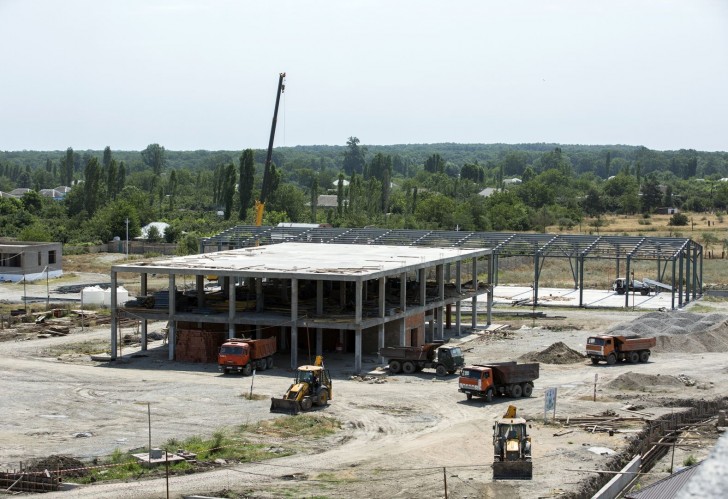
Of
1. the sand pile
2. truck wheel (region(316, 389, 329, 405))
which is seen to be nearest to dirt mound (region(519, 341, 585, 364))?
the sand pile

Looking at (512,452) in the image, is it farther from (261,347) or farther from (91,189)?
(91,189)

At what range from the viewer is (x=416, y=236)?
78.5m

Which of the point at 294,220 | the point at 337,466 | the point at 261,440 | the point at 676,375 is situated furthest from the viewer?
the point at 294,220

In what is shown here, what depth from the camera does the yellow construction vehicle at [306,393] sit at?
35188 mm

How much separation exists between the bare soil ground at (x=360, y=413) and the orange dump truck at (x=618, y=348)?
671 mm

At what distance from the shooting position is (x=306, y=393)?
35688mm

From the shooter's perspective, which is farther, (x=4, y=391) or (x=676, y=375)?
(x=676, y=375)

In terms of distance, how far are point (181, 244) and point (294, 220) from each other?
41.4 meters

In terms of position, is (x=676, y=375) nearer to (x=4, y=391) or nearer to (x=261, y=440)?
(x=261, y=440)

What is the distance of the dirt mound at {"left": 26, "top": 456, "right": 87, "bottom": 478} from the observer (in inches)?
1021

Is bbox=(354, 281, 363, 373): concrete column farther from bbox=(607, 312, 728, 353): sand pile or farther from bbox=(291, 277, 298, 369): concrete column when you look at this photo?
bbox=(607, 312, 728, 353): sand pile

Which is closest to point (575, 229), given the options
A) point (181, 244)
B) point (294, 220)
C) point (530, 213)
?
point (530, 213)

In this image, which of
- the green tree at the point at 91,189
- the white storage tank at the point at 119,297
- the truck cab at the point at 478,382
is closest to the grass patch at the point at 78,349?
the white storage tank at the point at 119,297

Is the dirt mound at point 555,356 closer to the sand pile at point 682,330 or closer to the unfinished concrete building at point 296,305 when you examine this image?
the sand pile at point 682,330
